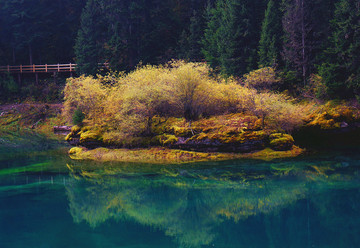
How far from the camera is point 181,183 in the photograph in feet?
56.7

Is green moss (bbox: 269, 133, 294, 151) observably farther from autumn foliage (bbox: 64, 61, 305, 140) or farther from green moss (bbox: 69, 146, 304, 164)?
autumn foliage (bbox: 64, 61, 305, 140)

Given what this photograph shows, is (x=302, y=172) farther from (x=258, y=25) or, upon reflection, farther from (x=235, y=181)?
(x=258, y=25)

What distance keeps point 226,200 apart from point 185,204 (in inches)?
68.6

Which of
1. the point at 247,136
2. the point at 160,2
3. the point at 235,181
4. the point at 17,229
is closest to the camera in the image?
the point at 17,229

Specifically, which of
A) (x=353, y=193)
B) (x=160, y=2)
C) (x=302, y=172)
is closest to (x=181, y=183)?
(x=302, y=172)

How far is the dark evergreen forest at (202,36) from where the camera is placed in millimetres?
30750

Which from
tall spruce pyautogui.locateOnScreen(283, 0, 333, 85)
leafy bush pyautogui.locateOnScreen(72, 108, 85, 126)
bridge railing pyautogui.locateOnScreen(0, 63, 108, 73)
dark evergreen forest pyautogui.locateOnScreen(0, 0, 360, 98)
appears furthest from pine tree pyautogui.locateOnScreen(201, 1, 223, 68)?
bridge railing pyautogui.locateOnScreen(0, 63, 108, 73)

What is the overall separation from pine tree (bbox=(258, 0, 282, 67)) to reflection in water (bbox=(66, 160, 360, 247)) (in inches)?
695

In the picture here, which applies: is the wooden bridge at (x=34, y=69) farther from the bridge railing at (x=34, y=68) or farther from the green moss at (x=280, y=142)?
the green moss at (x=280, y=142)

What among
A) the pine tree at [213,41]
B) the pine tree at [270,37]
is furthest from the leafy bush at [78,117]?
the pine tree at [270,37]

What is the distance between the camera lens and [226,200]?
14.5m

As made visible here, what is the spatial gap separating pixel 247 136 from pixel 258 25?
21908 mm

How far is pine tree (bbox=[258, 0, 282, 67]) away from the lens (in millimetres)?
35500

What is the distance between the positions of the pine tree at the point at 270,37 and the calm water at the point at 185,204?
1614cm
